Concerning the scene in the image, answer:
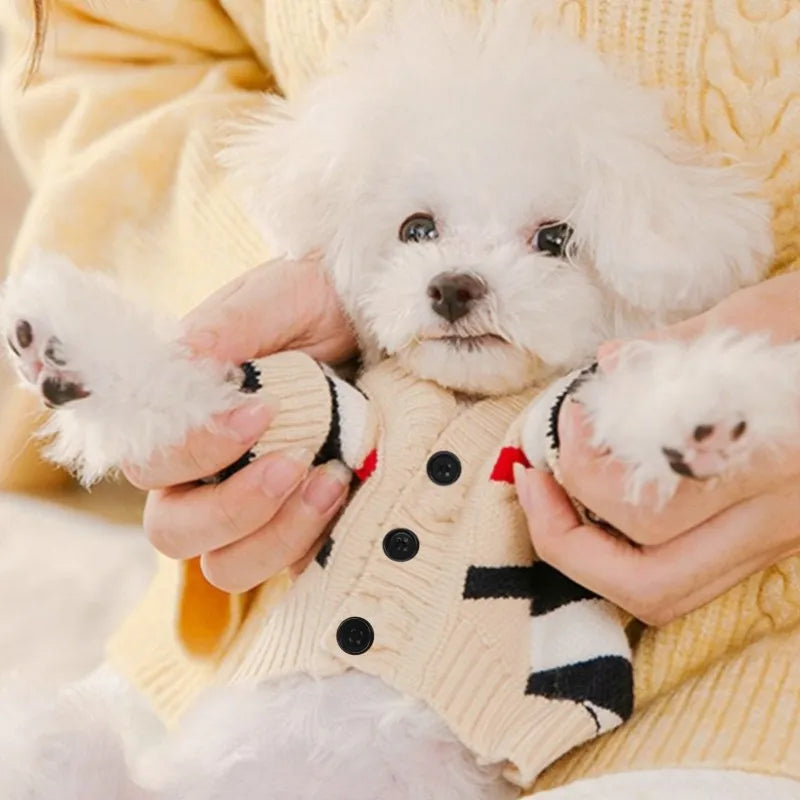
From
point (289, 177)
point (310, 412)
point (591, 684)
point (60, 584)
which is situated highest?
point (289, 177)

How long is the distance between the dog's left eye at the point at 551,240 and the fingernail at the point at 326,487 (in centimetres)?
20

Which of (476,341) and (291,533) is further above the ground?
(476,341)

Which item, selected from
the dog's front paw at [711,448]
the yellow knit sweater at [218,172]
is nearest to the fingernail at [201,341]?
the yellow knit sweater at [218,172]

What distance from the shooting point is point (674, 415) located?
0.59 metres

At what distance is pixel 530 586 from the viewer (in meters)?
0.78

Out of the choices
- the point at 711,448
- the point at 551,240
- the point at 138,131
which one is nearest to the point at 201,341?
the point at 551,240

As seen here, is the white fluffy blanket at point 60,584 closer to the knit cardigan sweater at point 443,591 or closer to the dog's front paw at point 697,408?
the knit cardigan sweater at point 443,591

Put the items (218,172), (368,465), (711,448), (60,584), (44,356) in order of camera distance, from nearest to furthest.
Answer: (711,448) < (44,356) < (368,465) < (218,172) < (60,584)

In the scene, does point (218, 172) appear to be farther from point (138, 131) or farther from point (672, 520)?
point (672, 520)

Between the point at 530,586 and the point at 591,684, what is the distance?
0.26 feet

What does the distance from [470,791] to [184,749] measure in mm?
190

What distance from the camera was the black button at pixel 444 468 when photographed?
0.78 metres

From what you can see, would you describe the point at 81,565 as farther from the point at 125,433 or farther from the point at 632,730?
the point at 632,730

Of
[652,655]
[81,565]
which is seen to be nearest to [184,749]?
[652,655]
